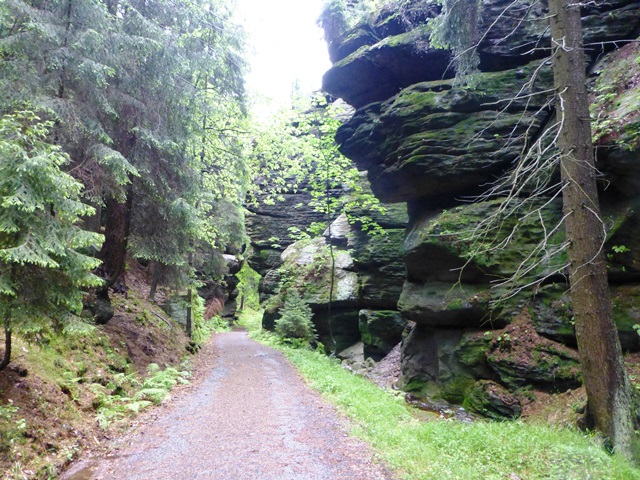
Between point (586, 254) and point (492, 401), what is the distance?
17.2ft

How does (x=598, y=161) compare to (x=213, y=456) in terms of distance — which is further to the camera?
(x=598, y=161)

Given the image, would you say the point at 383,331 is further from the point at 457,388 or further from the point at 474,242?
the point at 474,242

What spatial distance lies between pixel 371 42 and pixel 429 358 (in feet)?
39.8

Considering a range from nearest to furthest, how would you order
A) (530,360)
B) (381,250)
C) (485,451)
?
(485,451) < (530,360) < (381,250)

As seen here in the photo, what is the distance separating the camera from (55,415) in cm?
569

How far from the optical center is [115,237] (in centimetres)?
989

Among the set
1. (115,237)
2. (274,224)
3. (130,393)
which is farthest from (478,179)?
(274,224)

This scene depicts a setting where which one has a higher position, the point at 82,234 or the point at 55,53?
the point at 55,53

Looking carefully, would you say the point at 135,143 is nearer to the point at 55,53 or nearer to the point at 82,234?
the point at 55,53

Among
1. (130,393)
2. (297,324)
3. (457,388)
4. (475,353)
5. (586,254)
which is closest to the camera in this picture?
(586,254)

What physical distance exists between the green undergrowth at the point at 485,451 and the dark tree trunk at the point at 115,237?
705 centimetres

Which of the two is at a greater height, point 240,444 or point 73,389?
point 73,389

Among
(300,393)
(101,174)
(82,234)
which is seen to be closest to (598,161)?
(300,393)

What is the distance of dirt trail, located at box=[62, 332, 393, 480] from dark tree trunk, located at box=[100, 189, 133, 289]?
3.90 metres
